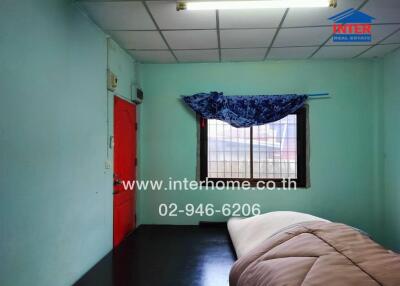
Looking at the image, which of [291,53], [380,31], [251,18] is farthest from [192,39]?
[380,31]

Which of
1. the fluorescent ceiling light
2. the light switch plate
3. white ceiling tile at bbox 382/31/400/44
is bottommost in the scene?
the light switch plate

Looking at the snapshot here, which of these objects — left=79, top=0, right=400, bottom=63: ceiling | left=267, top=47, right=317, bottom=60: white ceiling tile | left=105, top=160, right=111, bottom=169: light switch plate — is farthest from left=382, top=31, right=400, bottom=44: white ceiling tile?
left=105, top=160, right=111, bottom=169: light switch plate

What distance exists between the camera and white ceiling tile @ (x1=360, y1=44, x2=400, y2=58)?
3.73 m

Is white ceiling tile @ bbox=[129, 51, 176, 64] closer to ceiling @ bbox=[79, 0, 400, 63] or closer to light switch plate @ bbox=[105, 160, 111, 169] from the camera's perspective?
ceiling @ bbox=[79, 0, 400, 63]

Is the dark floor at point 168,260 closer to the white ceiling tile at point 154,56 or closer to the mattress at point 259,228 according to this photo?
the mattress at point 259,228

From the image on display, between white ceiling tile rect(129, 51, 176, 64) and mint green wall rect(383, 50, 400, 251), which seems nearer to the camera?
mint green wall rect(383, 50, 400, 251)

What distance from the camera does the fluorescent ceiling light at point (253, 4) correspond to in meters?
2.54

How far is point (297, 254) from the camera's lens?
5.71ft

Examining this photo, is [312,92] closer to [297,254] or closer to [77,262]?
[297,254]

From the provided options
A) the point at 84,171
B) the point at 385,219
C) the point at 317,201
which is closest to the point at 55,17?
the point at 84,171

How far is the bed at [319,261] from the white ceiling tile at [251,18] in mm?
2079

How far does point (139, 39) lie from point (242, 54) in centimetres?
151

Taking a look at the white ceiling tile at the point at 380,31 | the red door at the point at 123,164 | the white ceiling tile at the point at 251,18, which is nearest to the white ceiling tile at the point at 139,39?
the red door at the point at 123,164

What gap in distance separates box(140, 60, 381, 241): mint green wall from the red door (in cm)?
34
